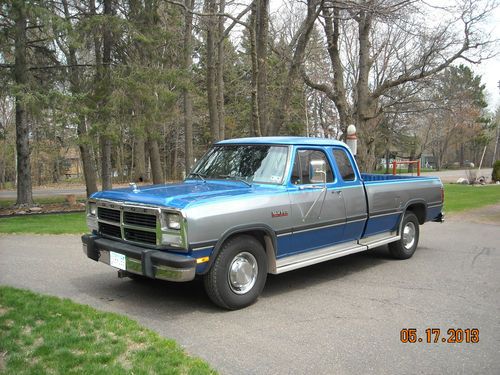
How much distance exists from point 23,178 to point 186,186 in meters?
13.5

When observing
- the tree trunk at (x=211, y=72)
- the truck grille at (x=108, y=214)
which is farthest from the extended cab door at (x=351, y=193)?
the tree trunk at (x=211, y=72)

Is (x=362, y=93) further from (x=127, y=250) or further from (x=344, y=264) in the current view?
(x=127, y=250)

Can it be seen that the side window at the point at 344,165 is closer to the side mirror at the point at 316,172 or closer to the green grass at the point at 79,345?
the side mirror at the point at 316,172

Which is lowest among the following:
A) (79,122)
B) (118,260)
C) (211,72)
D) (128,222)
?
(118,260)

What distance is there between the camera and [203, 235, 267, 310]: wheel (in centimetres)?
518

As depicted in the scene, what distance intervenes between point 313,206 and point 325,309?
1396mm

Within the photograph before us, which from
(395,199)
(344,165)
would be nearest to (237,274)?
(344,165)

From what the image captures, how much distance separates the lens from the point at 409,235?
8422 mm

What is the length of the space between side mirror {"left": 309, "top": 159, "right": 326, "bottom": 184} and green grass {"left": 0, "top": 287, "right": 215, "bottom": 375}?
9.68 feet

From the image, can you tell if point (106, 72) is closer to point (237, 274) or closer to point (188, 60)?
point (188, 60)

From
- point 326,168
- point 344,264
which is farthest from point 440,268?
point 326,168

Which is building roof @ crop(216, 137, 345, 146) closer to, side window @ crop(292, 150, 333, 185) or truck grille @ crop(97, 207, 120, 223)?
side window @ crop(292, 150, 333, 185)

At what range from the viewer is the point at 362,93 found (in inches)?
870

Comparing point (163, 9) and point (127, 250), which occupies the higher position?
point (163, 9)
